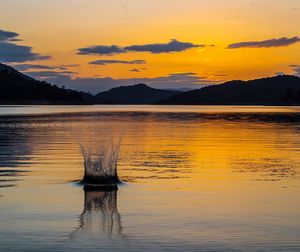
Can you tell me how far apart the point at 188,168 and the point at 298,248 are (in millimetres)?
14880

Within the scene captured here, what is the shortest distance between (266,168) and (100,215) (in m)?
12.9

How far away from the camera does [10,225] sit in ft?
47.8

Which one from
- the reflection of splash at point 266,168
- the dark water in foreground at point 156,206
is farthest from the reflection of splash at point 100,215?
the reflection of splash at point 266,168

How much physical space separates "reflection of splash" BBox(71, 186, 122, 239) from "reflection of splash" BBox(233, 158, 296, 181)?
709 centimetres

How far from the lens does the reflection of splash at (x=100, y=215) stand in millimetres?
14000

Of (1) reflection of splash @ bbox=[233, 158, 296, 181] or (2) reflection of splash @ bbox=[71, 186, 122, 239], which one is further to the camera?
(1) reflection of splash @ bbox=[233, 158, 296, 181]

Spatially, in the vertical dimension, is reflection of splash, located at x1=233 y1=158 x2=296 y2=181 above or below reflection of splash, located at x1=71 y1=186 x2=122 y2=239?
above

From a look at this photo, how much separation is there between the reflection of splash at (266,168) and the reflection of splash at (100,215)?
7.09 m

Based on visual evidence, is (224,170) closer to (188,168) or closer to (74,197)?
(188,168)

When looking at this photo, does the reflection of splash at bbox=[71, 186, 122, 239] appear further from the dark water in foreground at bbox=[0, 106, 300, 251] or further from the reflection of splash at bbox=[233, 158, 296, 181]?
the reflection of splash at bbox=[233, 158, 296, 181]

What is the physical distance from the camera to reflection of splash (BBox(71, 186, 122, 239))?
14.0 meters

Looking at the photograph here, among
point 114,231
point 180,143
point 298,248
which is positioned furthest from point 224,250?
point 180,143

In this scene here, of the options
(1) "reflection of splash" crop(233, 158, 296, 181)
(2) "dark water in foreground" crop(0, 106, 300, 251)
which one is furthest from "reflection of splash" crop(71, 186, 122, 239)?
(1) "reflection of splash" crop(233, 158, 296, 181)

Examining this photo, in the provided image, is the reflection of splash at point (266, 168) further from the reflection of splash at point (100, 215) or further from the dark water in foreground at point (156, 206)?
the reflection of splash at point (100, 215)
